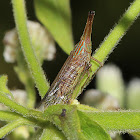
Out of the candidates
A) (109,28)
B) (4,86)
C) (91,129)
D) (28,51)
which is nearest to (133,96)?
(28,51)

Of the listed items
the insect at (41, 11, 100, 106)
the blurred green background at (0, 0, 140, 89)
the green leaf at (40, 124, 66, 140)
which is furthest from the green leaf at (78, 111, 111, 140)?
the blurred green background at (0, 0, 140, 89)

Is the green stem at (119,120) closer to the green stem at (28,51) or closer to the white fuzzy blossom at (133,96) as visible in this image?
the green stem at (28,51)

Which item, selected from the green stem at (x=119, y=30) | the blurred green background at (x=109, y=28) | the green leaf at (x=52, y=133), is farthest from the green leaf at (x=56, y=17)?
the blurred green background at (x=109, y=28)

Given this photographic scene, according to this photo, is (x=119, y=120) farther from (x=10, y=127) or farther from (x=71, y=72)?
(x=71, y=72)

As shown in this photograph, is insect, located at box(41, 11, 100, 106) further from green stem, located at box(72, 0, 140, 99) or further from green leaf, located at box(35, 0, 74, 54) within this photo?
green leaf, located at box(35, 0, 74, 54)

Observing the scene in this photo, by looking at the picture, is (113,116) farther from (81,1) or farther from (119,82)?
(81,1)

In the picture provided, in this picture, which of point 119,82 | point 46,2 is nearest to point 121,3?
point 119,82
